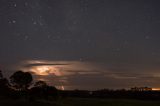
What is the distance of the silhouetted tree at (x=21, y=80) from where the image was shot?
168ft

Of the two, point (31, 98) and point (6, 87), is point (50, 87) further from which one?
point (6, 87)

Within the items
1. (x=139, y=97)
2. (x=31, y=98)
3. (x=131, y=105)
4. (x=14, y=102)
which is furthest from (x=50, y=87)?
(x=139, y=97)

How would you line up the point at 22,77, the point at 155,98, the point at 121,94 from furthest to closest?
the point at 121,94
the point at 155,98
the point at 22,77

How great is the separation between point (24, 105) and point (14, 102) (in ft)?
9.24

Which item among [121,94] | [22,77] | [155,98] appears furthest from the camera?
[121,94]

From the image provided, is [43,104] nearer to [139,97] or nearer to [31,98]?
[31,98]

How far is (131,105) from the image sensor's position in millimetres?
52344

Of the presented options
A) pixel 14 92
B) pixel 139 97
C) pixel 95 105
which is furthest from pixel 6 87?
pixel 139 97

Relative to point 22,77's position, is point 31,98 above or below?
below

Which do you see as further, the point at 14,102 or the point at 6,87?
the point at 6,87

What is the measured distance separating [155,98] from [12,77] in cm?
4017

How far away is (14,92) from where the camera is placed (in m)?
53.3

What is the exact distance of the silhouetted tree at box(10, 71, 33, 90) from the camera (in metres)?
51.1

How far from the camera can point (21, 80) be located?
169ft
